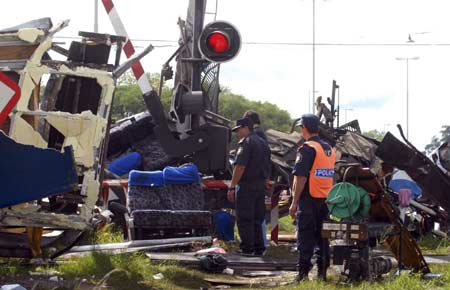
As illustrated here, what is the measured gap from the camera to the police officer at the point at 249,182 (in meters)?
10.4

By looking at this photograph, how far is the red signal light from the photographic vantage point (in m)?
9.65

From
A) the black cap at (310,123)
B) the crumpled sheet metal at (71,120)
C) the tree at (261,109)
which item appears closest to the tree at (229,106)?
the tree at (261,109)

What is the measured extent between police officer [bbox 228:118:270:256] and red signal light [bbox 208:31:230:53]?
3.79ft

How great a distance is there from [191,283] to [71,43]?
8.64ft

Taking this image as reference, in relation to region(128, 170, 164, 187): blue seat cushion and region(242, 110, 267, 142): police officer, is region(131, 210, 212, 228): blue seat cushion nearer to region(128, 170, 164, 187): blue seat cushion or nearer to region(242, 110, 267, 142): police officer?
region(128, 170, 164, 187): blue seat cushion

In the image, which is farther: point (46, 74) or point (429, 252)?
point (429, 252)

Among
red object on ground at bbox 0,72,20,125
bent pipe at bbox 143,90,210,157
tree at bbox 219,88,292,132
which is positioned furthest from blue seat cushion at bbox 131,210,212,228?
tree at bbox 219,88,292,132

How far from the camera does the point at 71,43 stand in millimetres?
7977

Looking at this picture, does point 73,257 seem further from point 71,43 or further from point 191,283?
point 71,43

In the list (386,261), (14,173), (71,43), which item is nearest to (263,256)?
(386,261)

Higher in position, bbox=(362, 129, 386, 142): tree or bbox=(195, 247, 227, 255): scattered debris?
bbox=(362, 129, 386, 142): tree

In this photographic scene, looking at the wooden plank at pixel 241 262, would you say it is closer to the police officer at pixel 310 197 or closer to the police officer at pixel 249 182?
the police officer at pixel 249 182

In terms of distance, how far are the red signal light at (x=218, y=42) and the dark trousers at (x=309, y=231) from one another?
88.9 inches

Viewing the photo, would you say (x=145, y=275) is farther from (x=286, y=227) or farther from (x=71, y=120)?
(x=286, y=227)
